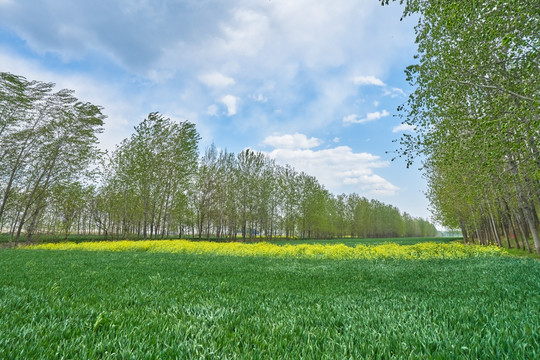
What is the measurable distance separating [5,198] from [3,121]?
698cm

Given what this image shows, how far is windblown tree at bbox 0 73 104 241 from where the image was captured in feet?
72.6

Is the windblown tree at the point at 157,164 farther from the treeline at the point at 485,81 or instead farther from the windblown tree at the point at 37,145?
the treeline at the point at 485,81

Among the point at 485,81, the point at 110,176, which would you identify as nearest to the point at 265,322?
the point at 485,81

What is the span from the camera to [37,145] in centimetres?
2356

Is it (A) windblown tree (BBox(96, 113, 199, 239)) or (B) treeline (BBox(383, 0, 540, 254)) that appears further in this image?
(A) windblown tree (BBox(96, 113, 199, 239))

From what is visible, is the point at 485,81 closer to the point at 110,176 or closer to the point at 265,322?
the point at 265,322

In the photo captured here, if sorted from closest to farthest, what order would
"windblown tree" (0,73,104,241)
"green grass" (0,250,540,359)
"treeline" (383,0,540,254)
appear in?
"green grass" (0,250,540,359)
"treeline" (383,0,540,254)
"windblown tree" (0,73,104,241)

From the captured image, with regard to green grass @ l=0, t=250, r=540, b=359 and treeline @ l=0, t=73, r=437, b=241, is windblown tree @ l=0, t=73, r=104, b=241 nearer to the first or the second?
treeline @ l=0, t=73, r=437, b=241

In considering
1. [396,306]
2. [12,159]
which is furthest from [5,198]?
[396,306]

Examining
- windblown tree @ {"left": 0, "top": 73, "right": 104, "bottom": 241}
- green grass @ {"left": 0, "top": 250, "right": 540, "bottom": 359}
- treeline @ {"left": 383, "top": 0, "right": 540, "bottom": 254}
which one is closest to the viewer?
green grass @ {"left": 0, "top": 250, "right": 540, "bottom": 359}

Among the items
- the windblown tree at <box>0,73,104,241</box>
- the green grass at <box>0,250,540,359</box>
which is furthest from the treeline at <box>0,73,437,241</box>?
the green grass at <box>0,250,540,359</box>

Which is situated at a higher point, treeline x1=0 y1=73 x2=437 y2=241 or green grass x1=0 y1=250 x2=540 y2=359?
treeline x1=0 y1=73 x2=437 y2=241

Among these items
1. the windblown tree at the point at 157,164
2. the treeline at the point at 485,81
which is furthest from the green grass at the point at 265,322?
the windblown tree at the point at 157,164

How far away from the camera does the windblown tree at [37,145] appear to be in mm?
22125
